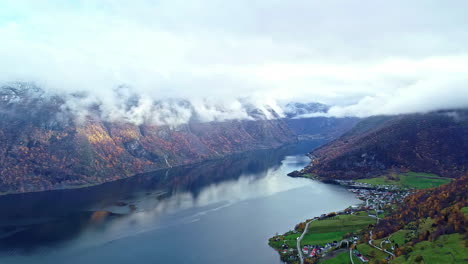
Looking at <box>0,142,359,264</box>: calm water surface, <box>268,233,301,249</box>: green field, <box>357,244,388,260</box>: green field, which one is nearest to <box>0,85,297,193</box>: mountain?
<box>0,142,359,264</box>: calm water surface

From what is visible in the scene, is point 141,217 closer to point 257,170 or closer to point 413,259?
point 413,259

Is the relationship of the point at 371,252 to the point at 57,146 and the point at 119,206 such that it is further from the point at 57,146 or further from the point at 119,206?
the point at 57,146

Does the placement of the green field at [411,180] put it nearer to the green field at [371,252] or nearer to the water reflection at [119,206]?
the water reflection at [119,206]

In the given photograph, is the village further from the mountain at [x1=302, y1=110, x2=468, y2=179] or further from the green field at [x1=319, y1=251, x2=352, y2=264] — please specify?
the mountain at [x1=302, y1=110, x2=468, y2=179]

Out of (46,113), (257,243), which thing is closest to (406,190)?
(257,243)

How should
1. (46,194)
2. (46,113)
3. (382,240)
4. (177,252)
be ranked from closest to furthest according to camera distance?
(382,240) → (177,252) → (46,194) → (46,113)

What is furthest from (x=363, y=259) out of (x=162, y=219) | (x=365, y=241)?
(x=162, y=219)

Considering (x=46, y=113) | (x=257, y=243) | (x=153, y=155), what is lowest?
(x=257, y=243)
